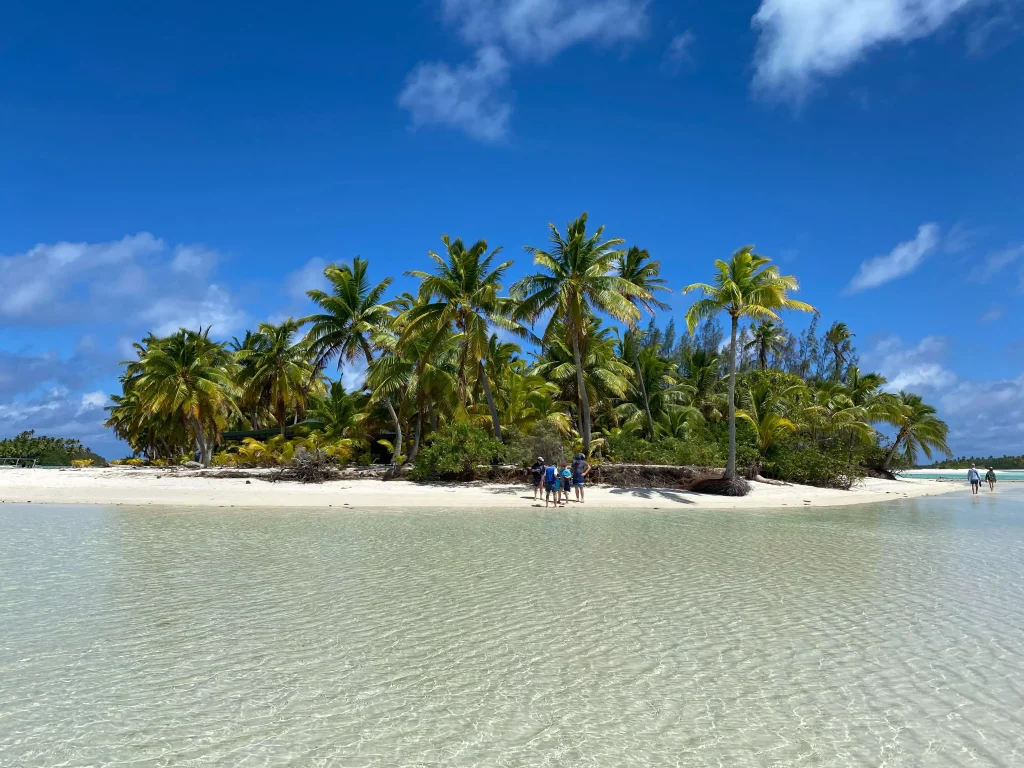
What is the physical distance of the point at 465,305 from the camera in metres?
25.6

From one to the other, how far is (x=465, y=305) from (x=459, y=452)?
5.70 metres

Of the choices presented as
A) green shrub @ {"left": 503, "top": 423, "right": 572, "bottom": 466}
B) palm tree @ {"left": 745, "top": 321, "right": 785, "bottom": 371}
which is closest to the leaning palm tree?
palm tree @ {"left": 745, "top": 321, "right": 785, "bottom": 371}

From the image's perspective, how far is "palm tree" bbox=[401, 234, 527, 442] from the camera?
25406 millimetres

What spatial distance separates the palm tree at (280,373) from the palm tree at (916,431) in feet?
113

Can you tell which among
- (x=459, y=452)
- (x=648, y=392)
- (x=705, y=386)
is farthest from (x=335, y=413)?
(x=705, y=386)

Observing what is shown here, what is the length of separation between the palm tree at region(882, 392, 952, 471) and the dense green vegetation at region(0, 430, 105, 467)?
59099mm

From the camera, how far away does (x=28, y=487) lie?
25312 millimetres

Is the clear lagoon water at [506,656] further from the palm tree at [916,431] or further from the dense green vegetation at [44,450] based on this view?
the dense green vegetation at [44,450]

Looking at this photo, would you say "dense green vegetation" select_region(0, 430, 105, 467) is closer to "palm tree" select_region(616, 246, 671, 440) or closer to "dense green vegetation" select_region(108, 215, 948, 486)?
"dense green vegetation" select_region(108, 215, 948, 486)

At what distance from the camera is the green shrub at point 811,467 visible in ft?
94.2

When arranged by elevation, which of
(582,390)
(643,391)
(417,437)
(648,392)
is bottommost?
(417,437)

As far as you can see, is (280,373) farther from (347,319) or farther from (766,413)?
(766,413)

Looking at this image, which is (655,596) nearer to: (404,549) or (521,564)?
(521,564)

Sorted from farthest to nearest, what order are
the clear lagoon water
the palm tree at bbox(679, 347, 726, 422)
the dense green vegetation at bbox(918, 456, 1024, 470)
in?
the dense green vegetation at bbox(918, 456, 1024, 470), the palm tree at bbox(679, 347, 726, 422), the clear lagoon water
